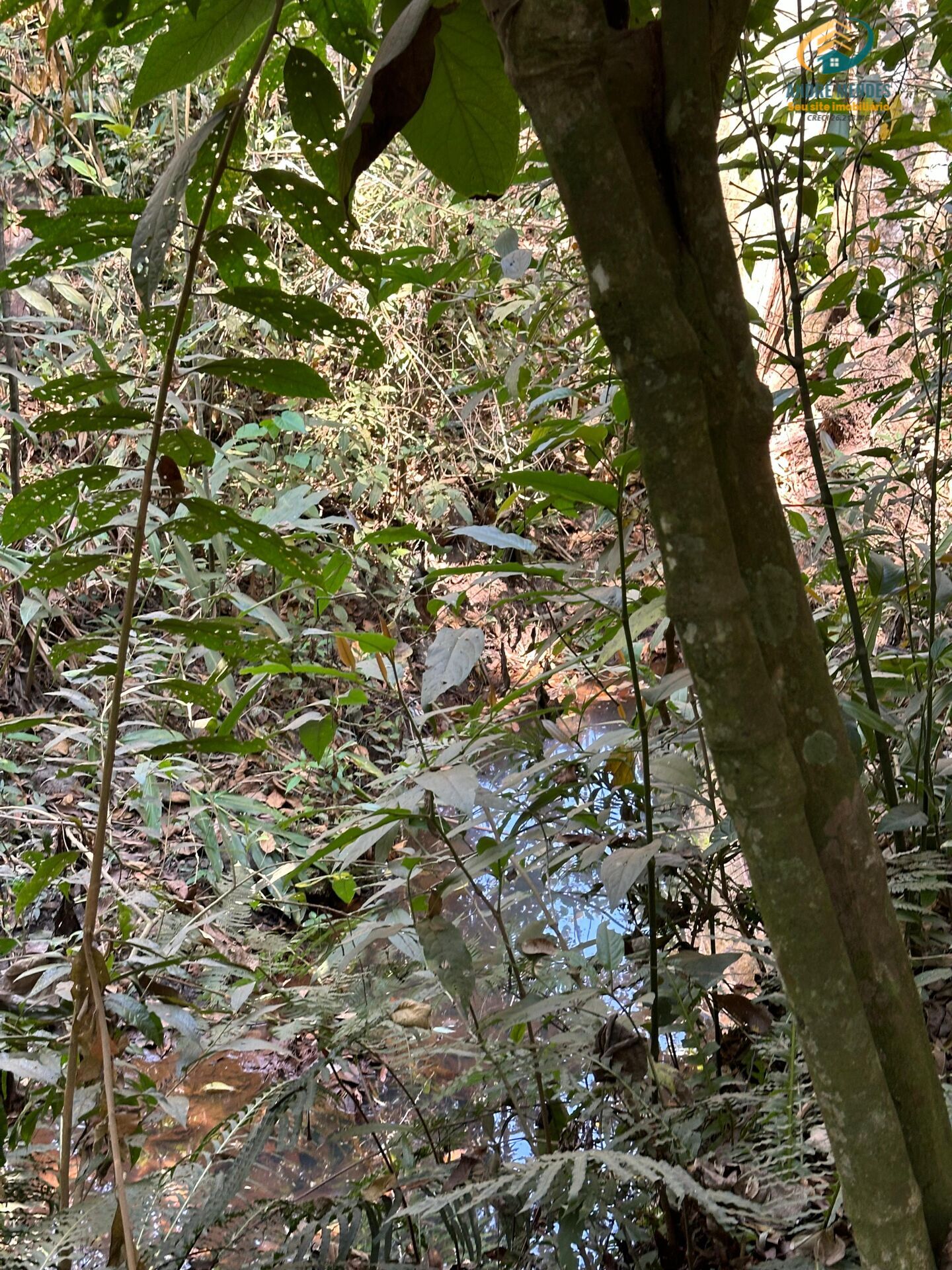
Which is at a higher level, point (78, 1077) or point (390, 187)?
point (390, 187)

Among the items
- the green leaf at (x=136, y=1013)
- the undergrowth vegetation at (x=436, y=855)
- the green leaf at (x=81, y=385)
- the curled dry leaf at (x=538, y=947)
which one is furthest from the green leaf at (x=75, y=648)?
the curled dry leaf at (x=538, y=947)

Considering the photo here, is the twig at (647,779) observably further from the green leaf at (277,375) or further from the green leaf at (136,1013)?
the green leaf at (136,1013)

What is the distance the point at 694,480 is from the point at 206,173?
1.85 ft

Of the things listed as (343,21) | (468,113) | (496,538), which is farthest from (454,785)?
(343,21)

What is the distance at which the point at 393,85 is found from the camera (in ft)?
1.94

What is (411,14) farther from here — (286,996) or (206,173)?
(286,996)

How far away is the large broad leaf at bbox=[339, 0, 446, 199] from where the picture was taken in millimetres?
575

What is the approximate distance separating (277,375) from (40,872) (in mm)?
462

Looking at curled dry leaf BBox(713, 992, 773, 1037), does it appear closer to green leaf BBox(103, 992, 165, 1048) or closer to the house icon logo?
green leaf BBox(103, 992, 165, 1048)

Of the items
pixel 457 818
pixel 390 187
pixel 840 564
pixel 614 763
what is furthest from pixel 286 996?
pixel 390 187

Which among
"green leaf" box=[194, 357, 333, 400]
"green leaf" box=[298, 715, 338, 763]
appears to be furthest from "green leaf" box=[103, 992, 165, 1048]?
"green leaf" box=[194, 357, 333, 400]

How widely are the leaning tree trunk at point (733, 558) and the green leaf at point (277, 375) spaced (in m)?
0.31

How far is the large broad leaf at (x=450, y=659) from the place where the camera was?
1.08m

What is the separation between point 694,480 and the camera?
0.60 m
